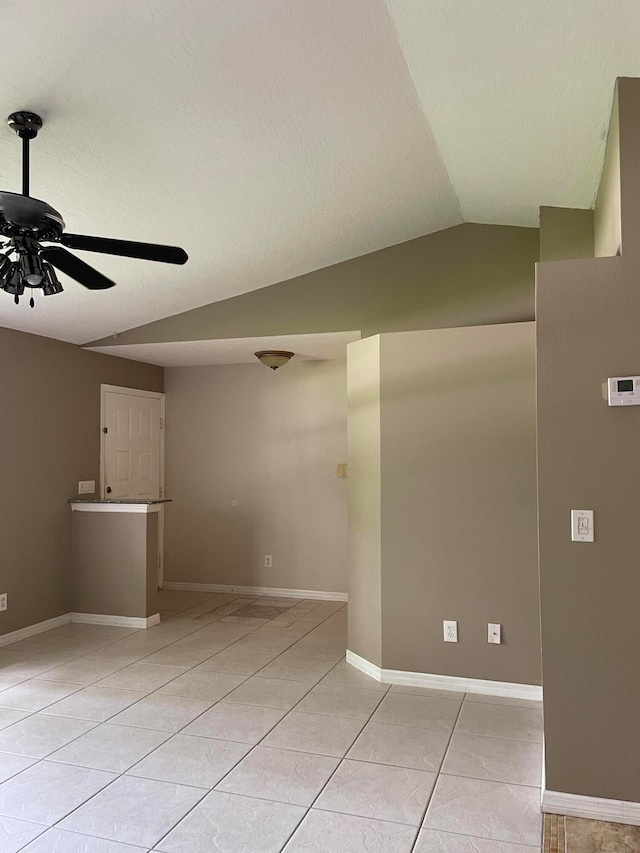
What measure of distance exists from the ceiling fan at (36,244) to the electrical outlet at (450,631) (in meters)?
2.62

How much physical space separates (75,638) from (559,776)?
373 centimetres

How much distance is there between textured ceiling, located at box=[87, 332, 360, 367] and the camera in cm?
525

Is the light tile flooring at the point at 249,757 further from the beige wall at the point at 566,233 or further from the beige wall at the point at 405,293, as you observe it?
the beige wall at the point at 566,233

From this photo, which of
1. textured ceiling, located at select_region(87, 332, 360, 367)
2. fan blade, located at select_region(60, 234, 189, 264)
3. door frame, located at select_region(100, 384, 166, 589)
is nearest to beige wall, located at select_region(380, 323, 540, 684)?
textured ceiling, located at select_region(87, 332, 360, 367)

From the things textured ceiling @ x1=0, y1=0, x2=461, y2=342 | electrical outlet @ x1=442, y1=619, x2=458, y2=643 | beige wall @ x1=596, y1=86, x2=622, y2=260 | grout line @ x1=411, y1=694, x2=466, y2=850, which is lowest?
grout line @ x1=411, y1=694, x2=466, y2=850

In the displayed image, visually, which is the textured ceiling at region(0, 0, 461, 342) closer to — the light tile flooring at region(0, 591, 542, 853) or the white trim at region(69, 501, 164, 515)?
the white trim at region(69, 501, 164, 515)

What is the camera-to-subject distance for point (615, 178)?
2.75 m

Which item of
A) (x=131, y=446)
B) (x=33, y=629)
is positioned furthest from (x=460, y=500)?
(x=131, y=446)

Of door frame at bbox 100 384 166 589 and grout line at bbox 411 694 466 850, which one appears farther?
door frame at bbox 100 384 166 589

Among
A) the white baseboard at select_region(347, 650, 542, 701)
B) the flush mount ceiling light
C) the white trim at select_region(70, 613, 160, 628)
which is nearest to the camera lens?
the white baseboard at select_region(347, 650, 542, 701)

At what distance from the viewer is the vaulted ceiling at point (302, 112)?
2303 mm

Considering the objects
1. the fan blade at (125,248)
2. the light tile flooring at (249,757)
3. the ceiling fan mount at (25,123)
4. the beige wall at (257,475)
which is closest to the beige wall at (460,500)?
the light tile flooring at (249,757)

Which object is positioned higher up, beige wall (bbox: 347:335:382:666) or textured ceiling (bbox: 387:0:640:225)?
textured ceiling (bbox: 387:0:640:225)

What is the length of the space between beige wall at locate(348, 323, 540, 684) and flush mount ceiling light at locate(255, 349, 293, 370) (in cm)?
159
